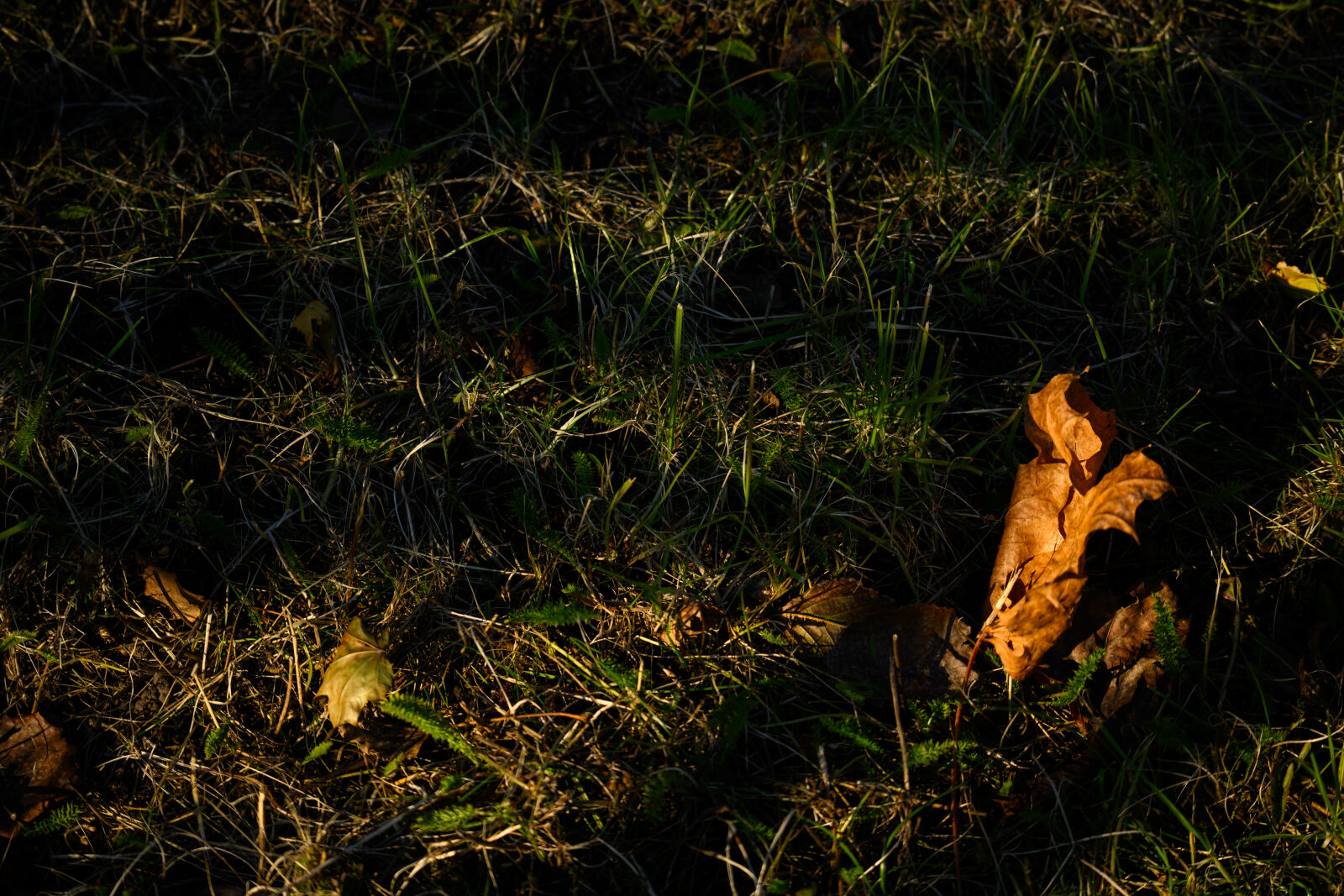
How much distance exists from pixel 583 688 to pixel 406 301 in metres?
1.10

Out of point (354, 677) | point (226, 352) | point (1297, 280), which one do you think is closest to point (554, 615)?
point (354, 677)

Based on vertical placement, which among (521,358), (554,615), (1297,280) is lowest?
(554,615)

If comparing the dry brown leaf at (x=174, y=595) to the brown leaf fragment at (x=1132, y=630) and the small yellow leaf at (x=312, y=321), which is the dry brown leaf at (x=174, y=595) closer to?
the small yellow leaf at (x=312, y=321)

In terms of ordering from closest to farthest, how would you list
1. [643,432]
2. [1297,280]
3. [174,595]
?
[174,595]
[643,432]
[1297,280]

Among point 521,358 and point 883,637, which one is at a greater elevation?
point 521,358

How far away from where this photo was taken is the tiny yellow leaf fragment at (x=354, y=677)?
1.83 metres

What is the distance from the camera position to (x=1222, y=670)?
189 centimetres

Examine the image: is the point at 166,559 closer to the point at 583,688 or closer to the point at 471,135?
the point at 583,688

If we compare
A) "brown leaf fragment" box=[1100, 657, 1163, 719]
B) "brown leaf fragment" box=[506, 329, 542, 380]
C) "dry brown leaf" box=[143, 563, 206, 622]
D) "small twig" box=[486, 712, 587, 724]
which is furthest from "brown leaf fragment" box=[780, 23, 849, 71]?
"dry brown leaf" box=[143, 563, 206, 622]

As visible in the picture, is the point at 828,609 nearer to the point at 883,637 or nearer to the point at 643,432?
the point at 883,637

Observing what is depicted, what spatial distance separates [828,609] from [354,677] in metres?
1.06

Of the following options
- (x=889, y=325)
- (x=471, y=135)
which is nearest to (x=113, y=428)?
(x=471, y=135)

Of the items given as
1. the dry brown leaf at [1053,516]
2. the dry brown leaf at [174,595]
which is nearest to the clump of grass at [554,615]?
the dry brown leaf at [174,595]

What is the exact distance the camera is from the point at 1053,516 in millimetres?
1894
